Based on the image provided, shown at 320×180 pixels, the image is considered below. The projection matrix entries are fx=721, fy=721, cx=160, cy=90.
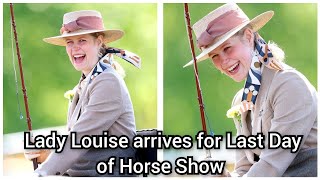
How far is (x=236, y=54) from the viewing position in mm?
2986

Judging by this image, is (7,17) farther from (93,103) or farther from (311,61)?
(311,61)

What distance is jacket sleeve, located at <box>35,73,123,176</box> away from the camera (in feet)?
10.00

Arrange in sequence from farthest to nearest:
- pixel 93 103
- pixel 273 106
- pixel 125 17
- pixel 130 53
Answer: pixel 125 17, pixel 130 53, pixel 93 103, pixel 273 106

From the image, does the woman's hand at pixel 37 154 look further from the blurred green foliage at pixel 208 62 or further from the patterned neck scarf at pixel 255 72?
the patterned neck scarf at pixel 255 72

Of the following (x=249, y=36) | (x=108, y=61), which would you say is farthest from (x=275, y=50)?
(x=108, y=61)

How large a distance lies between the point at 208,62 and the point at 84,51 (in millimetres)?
669

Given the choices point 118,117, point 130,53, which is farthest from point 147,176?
point 130,53

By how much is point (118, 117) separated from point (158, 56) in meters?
0.48

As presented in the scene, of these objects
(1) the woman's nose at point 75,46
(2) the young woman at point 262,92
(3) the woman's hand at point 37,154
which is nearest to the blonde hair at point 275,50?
(2) the young woman at point 262,92

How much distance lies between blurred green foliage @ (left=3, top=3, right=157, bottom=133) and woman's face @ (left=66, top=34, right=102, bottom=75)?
0.22m

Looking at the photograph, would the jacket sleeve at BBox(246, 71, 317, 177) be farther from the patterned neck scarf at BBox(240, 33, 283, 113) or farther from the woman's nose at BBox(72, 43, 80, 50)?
the woman's nose at BBox(72, 43, 80, 50)

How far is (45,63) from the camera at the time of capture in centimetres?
356

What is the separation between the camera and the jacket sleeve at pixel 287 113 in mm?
2801

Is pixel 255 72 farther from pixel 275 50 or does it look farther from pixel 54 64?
pixel 54 64
